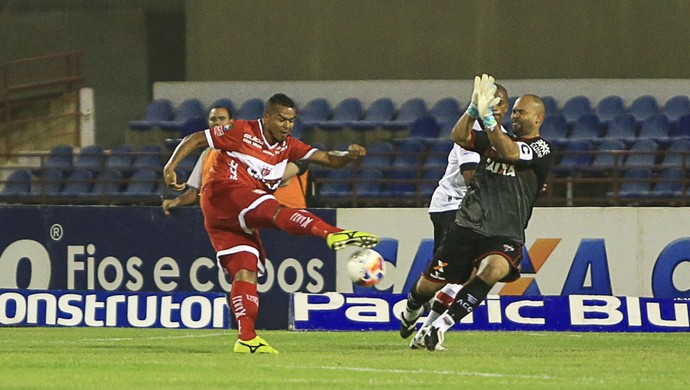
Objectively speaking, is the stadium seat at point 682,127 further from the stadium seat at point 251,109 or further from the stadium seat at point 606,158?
the stadium seat at point 251,109

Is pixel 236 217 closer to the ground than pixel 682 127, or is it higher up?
closer to the ground

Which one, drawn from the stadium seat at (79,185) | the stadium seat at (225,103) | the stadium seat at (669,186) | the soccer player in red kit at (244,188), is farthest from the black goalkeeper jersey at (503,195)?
the stadium seat at (225,103)

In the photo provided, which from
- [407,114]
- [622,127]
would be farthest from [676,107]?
[407,114]

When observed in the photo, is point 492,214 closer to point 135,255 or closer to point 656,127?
point 135,255

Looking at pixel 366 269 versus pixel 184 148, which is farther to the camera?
pixel 184 148

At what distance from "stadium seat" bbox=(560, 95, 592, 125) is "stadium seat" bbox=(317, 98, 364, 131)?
10.2 ft

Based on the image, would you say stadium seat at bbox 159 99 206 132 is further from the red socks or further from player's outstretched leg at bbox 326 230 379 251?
player's outstretched leg at bbox 326 230 379 251

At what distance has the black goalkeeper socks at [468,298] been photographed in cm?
1064

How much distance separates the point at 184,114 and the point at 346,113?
252cm

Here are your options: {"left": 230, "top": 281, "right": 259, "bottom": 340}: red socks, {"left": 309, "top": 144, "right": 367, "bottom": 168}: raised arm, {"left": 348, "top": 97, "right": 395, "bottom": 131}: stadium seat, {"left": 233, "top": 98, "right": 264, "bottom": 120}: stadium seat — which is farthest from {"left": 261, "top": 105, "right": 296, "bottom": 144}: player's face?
{"left": 233, "top": 98, "right": 264, "bottom": 120}: stadium seat

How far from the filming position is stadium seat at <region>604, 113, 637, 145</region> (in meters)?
20.2

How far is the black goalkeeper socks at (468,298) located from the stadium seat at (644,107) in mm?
10770

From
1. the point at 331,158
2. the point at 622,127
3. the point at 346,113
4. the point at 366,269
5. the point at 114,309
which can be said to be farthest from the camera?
the point at 346,113

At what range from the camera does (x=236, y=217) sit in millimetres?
10695
